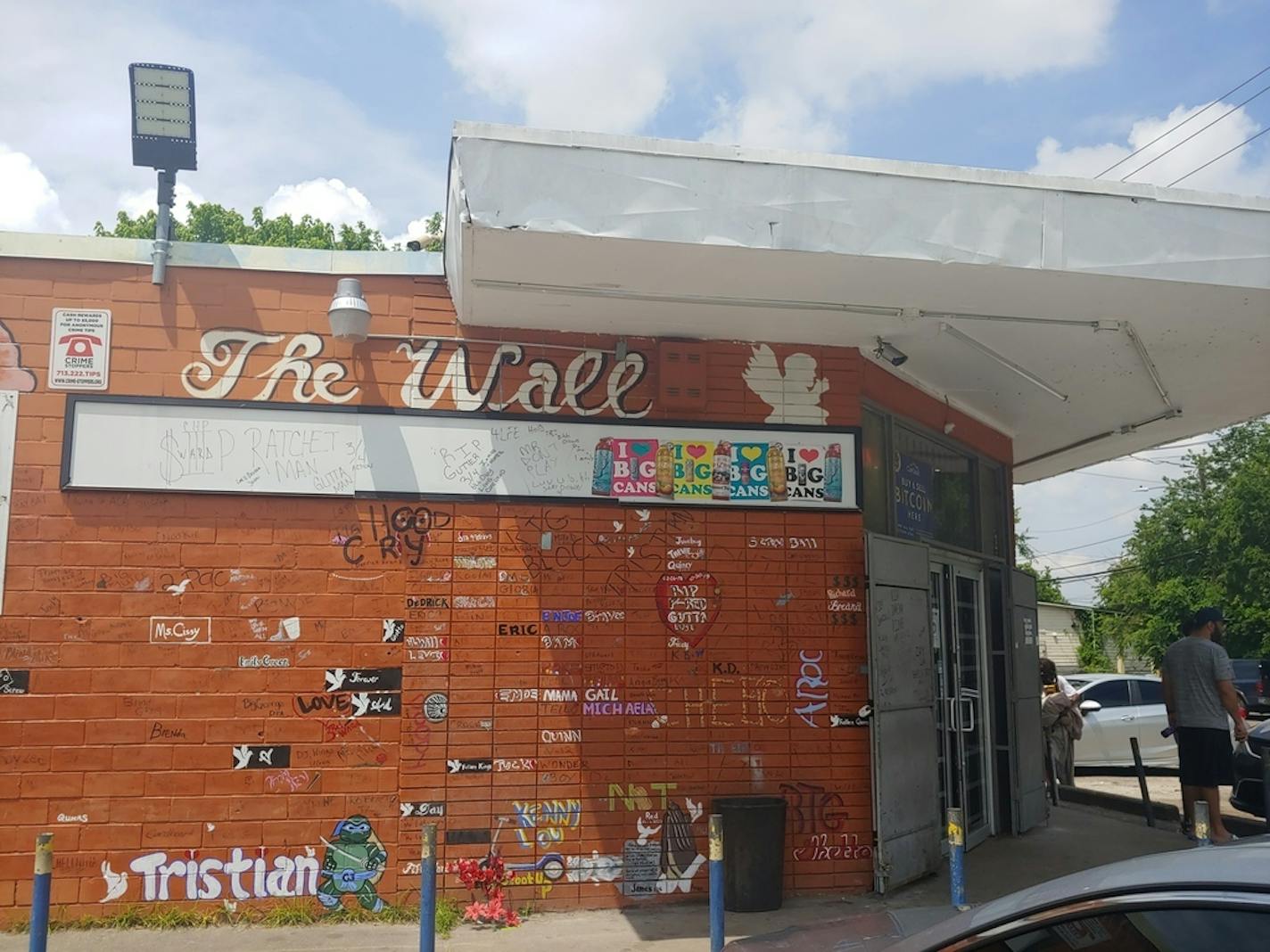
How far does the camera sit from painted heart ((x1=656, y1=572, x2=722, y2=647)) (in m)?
7.88

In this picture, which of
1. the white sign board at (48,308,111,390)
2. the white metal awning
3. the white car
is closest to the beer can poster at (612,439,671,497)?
the white metal awning

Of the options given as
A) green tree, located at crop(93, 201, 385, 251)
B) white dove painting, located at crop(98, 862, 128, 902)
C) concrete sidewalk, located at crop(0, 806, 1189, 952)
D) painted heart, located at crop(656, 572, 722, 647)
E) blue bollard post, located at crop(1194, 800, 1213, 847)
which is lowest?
concrete sidewalk, located at crop(0, 806, 1189, 952)

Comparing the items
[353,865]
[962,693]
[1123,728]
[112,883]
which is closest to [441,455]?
[353,865]

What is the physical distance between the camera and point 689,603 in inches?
312

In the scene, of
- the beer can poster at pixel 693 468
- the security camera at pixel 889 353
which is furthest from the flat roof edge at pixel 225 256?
the security camera at pixel 889 353

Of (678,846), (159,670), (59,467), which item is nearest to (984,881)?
(678,846)

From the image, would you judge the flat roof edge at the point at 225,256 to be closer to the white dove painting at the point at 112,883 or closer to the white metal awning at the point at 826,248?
the white metal awning at the point at 826,248

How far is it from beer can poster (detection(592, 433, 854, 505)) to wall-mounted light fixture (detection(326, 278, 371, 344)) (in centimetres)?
185

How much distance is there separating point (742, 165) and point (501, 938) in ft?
16.2

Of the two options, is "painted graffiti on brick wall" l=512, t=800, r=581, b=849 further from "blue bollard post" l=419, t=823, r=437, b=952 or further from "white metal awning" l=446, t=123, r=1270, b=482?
"white metal awning" l=446, t=123, r=1270, b=482

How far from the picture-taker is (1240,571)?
1335 inches

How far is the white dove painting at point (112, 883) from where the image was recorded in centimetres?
694

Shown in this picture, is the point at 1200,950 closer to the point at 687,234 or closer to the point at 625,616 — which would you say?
the point at 687,234

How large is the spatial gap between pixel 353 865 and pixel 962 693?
5668mm
